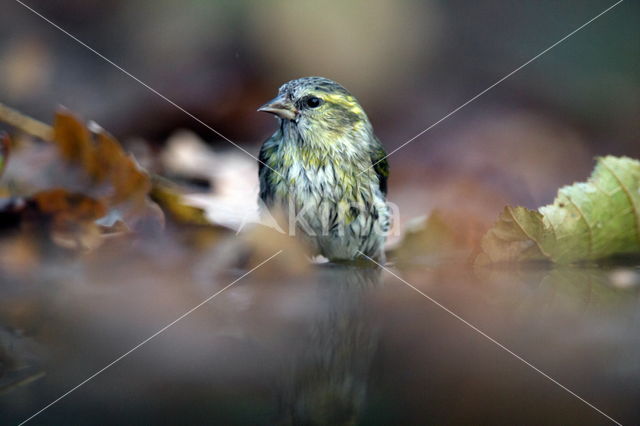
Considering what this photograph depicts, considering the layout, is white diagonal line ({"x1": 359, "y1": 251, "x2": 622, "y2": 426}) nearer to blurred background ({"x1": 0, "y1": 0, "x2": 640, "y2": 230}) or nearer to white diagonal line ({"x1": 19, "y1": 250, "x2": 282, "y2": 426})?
white diagonal line ({"x1": 19, "y1": 250, "x2": 282, "y2": 426})

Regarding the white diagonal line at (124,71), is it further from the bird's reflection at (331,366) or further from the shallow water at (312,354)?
the bird's reflection at (331,366)

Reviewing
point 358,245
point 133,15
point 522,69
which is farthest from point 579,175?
point 133,15

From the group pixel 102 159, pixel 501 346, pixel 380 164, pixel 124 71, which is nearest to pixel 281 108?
pixel 380 164

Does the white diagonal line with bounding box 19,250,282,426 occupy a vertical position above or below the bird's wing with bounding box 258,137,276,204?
below

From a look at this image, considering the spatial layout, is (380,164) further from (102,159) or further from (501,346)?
(501,346)

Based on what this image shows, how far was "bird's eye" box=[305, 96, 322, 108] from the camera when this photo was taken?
5.14 ft

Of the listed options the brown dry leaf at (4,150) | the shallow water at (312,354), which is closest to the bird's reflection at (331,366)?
the shallow water at (312,354)

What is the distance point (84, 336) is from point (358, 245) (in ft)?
2.61

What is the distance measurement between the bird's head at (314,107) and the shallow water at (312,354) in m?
0.46


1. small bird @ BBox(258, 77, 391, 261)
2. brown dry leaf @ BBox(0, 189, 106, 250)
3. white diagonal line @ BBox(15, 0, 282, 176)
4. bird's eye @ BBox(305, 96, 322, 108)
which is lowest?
brown dry leaf @ BBox(0, 189, 106, 250)

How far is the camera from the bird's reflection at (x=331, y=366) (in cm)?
70

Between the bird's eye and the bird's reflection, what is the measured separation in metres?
0.57

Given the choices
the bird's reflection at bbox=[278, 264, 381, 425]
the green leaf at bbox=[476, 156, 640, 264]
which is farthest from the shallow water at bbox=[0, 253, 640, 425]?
the green leaf at bbox=[476, 156, 640, 264]

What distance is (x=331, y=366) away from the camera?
81 cm
